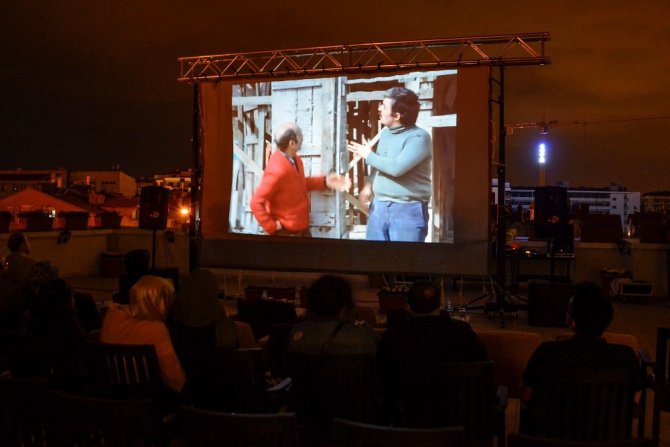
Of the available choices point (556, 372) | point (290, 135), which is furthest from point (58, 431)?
point (290, 135)

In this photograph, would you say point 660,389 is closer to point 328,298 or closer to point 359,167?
point 328,298

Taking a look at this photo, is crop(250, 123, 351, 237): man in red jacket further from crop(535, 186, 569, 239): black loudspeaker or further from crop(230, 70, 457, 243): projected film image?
crop(535, 186, 569, 239): black loudspeaker

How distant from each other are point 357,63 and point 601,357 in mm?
6536

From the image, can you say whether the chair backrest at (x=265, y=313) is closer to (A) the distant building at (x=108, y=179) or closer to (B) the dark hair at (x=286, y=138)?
(B) the dark hair at (x=286, y=138)

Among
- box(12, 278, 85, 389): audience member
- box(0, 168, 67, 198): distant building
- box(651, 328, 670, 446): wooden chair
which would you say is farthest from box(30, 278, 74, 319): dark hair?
box(0, 168, 67, 198): distant building

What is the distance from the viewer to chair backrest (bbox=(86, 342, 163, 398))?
272cm

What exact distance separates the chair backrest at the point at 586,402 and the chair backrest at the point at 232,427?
3.77 ft

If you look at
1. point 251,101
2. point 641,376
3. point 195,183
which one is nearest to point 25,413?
point 641,376

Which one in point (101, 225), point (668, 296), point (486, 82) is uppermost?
point (486, 82)

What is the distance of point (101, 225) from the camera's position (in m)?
12.7

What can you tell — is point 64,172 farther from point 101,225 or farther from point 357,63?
point 357,63

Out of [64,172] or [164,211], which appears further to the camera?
[64,172]

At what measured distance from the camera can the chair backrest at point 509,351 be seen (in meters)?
3.68

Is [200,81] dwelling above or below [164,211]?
above
